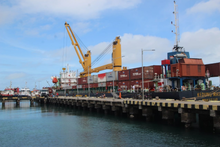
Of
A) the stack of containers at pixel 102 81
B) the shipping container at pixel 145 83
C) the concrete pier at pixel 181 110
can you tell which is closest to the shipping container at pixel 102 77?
the stack of containers at pixel 102 81

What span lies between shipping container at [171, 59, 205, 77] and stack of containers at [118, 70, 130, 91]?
13882mm

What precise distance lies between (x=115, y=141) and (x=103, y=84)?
3809cm

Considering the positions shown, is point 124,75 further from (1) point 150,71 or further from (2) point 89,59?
(2) point 89,59

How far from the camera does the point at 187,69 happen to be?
3528 centimetres

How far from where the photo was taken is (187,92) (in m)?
31.5


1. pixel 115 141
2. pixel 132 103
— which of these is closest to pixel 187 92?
pixel 132 103

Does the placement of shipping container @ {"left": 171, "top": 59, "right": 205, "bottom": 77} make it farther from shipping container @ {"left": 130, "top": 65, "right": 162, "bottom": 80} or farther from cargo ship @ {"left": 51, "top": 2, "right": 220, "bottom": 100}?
shipping container @ {"left": 130, "top": 65, "right": 162, "bottom": 80}

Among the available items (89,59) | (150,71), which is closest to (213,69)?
(150,71)

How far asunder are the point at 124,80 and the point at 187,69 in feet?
57.6

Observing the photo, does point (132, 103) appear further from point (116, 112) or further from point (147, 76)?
point (147, 76)

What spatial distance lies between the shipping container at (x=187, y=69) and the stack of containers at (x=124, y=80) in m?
13.9

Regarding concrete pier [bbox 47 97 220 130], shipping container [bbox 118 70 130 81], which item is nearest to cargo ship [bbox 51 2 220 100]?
shipping container [bbox 118 70 130 81]

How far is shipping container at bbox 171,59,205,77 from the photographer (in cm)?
3503

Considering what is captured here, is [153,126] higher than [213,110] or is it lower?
lower
